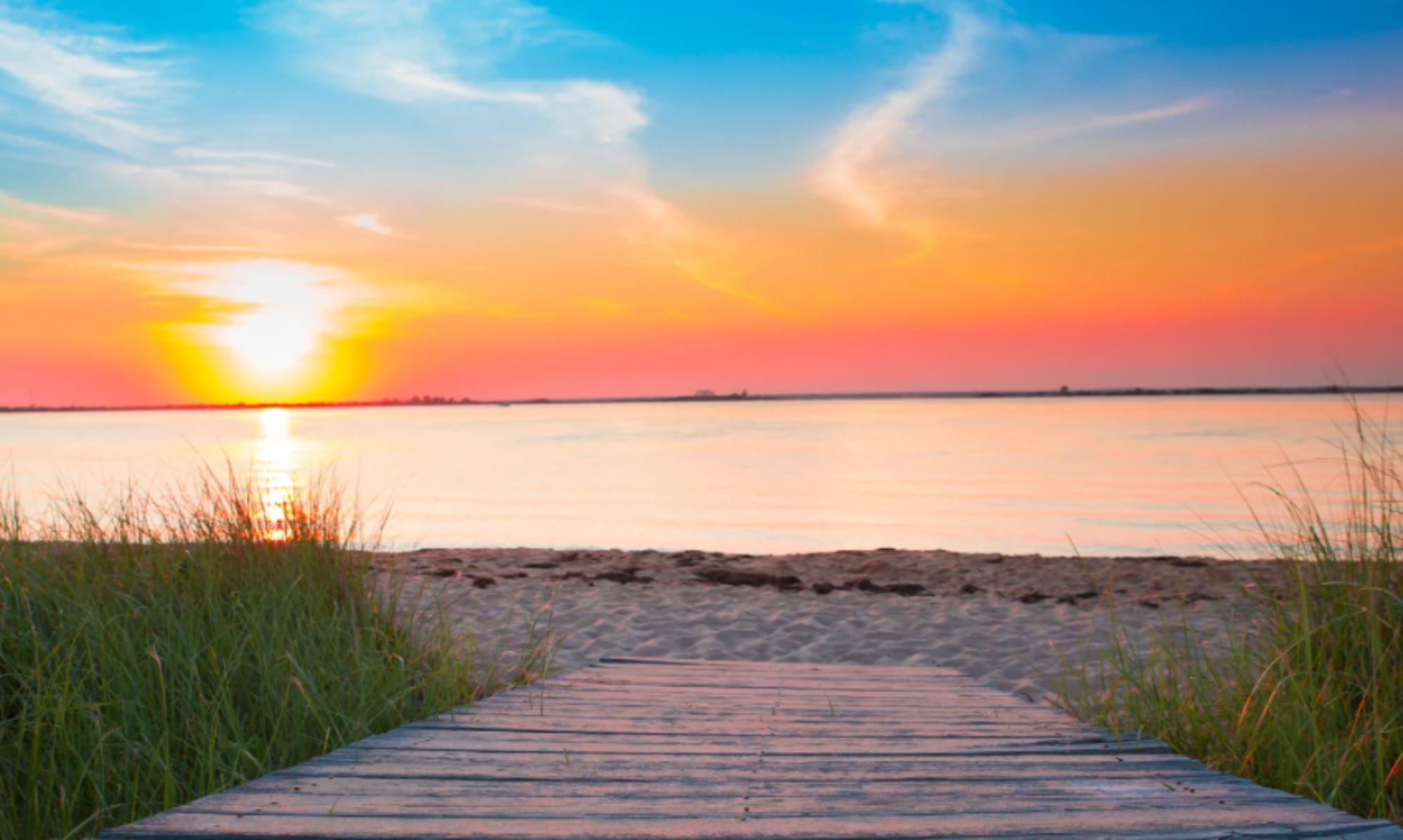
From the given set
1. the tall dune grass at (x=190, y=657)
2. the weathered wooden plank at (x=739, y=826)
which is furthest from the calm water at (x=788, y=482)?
the weathered wooden plank at (x=739, y=826)

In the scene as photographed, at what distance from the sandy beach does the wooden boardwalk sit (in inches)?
64.1

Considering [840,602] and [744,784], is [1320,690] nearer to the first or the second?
[744,784]

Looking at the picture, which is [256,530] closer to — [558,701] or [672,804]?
[558,701]

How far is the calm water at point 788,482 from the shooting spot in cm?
1720

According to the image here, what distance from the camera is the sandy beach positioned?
724 cm

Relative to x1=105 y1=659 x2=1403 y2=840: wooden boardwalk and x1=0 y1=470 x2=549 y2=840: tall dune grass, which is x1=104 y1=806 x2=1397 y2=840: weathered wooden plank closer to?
x1=105 y1=659 x2=1403 y2=840: wooden boardwalk

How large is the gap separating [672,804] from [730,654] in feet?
15.0

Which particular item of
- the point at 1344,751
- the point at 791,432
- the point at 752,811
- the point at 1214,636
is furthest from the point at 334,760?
the point at 791,432

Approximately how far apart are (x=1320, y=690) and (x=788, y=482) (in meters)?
24.4

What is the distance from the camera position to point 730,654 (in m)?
7.16

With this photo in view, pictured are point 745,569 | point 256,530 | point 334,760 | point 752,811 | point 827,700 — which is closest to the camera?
point 752,811

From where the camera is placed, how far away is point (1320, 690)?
4.06 meters

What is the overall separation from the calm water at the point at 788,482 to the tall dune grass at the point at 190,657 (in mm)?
640

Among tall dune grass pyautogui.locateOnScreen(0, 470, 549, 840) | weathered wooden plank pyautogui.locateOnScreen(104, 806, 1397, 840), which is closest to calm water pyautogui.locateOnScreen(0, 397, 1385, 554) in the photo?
tall dune grass pyautogui.locateOnScreen(0, 470, 549, 840)
